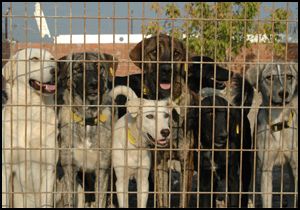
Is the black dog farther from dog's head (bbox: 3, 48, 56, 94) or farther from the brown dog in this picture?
dog's head (bbox: 3, 48, 56, 94)

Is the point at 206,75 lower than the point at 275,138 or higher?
higher

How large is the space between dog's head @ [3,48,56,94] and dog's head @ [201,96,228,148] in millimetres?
1502

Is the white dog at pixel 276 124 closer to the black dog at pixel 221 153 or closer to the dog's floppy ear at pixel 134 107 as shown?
the black dog at pixel 221 153

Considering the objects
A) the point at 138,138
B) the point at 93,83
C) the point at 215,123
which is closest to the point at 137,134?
the point at 138,138

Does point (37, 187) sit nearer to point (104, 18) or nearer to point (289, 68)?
point (104, 18)

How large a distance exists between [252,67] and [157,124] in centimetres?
143

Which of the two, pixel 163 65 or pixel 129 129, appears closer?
pixel 163 65

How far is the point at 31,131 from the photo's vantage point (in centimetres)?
521

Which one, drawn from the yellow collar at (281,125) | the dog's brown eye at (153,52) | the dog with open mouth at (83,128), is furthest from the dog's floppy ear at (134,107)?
the yellow collar at (281,125)

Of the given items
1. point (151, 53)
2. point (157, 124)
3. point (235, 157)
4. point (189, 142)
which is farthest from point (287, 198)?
point (151, 53)

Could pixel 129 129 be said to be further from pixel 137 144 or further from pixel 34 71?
pixel 34 71

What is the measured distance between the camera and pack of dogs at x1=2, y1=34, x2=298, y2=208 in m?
5.10

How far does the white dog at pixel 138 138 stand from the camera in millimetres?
5207

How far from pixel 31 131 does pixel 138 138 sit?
98cm
